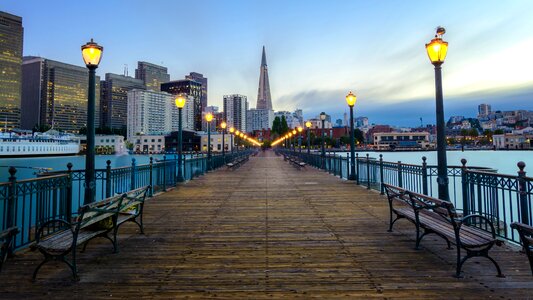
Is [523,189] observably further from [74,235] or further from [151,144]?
[151,144]

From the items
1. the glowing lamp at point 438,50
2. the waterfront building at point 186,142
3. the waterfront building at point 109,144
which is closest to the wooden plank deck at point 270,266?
Result: the glowing lamp at point 438,50

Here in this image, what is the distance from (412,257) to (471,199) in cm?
334

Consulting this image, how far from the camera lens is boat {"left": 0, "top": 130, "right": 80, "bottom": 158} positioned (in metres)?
117

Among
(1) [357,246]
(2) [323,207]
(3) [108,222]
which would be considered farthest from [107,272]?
(2) [323,207]

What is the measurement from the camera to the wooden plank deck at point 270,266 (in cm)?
381

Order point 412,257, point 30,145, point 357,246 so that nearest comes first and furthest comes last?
point 412,257 < point 357,246 < point 30,145

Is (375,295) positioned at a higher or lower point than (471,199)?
lower

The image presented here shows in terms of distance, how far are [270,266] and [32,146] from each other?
15504cm

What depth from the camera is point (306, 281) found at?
407cm

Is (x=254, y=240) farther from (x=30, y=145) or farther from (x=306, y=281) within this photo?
(x=30, y=145)

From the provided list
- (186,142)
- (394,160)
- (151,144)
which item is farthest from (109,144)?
(394,160)

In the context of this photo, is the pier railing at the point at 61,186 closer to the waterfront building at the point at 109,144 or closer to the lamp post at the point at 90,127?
the lamp post at the point at 90,127

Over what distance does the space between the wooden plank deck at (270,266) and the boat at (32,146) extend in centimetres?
14245

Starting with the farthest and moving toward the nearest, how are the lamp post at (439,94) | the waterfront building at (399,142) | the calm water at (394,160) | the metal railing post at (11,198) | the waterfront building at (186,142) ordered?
the waterfront building at (399,142) → the waterfront building at (186,142) → the calm water at (394,160) → the lamp post at (439,94) → the metal railing post at (11,198)
